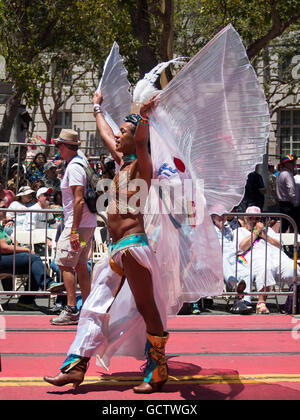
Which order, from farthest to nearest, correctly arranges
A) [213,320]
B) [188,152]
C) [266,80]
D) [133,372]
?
[266,80]
[213,320]
[133,372]
[188,152]

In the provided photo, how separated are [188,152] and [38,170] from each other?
437 inches

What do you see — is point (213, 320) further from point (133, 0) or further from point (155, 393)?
point (133, 0)

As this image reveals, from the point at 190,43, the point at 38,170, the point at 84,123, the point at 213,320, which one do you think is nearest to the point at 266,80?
the point at 190,43

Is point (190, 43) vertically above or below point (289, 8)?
above

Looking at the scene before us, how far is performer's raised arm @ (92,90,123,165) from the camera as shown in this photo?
216 inches

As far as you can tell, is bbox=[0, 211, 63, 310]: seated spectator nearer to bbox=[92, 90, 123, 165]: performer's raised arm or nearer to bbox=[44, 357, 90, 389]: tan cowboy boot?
bbox=[92, 90, 123, 165]: performer's raised arm

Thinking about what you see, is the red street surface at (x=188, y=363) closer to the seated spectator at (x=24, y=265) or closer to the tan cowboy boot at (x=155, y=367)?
the tan cowboy boot at (x=155, y=367)

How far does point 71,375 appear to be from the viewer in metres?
4.95

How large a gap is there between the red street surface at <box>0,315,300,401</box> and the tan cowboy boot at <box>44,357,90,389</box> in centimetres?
9

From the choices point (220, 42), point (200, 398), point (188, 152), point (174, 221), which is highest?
point (220, 42)

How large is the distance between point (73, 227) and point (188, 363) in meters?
2.17

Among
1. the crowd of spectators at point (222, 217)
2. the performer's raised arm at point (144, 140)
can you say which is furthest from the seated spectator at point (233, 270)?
the performer's raised arm at point (144, 140)

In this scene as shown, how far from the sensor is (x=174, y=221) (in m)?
5.38

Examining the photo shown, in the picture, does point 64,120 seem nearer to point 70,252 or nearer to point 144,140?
point 70,252
